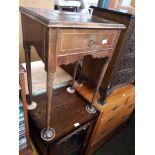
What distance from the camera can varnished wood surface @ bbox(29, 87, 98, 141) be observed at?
95 centimetres

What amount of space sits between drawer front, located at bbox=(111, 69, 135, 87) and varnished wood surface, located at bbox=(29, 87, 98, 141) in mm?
287

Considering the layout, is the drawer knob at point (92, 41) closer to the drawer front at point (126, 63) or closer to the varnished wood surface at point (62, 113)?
the drawer front at point (126, 63)

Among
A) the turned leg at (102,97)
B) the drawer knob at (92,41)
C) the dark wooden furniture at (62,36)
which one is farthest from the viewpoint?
the turned leg at (102,97)

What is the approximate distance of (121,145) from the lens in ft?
5.38

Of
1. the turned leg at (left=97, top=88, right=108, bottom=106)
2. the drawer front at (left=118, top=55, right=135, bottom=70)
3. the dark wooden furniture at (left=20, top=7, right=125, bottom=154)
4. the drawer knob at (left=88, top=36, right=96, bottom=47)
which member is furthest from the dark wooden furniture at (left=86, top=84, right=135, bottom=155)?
the drawer knob at (left=88, top=36, right=96, bottom=47)

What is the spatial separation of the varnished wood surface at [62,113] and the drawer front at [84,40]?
0.53 metres

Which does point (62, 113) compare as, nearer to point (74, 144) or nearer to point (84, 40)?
point (74, 144)

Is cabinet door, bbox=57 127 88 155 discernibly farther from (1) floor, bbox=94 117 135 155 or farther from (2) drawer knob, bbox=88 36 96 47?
(2) drawer knob, bbox=88 36 96 47

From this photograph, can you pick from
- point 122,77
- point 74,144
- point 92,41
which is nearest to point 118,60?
point 122,77

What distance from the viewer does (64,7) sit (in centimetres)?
161

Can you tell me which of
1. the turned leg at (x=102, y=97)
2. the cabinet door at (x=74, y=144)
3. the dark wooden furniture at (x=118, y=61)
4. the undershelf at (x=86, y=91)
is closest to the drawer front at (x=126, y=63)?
the dark wooden furniture at (x=118, y=61)

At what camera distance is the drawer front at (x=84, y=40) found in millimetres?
597
